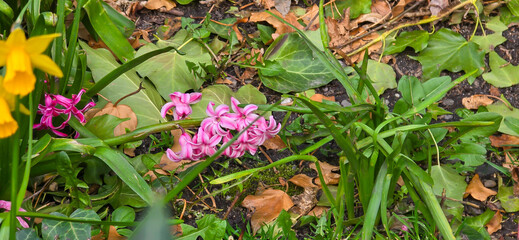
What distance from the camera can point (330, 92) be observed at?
221cm

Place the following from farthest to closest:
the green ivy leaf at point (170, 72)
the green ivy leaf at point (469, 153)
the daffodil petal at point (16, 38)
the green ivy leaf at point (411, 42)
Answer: the green ivy leaf at point (411, 42), the green ivy leaf at point (170, 72), the green ivy leaf at point (469, 153), the daffodil petal at point (16, 38)

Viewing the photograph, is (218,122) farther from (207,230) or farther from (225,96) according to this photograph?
(225,96)

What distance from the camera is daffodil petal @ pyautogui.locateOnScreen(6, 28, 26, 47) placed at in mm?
851

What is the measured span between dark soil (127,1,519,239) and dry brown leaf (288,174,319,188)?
5cm

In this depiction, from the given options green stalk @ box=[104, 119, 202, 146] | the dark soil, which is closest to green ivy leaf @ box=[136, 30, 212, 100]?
the dark soil

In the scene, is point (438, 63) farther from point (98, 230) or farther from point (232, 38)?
point (98, 230)

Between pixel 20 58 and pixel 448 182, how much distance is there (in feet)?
4.70

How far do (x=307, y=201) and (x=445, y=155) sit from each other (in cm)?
49

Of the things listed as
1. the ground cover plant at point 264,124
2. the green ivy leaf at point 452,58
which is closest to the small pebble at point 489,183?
the ground cover plant at point 264,124

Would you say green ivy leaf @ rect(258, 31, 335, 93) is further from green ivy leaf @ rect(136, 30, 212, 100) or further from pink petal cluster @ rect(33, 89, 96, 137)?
pink petal cluster @ rect(33, 89, 96, 137)

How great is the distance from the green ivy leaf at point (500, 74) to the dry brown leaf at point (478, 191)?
0.55 metres

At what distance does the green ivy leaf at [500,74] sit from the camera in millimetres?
2225

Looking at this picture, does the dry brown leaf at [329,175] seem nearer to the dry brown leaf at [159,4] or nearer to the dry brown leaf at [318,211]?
the dry brown leaf at [318,211]

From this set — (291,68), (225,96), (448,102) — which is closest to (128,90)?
(225,96)
